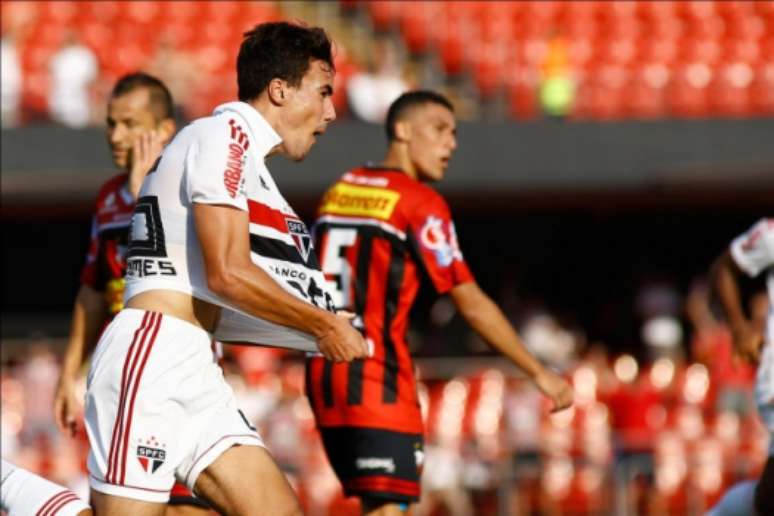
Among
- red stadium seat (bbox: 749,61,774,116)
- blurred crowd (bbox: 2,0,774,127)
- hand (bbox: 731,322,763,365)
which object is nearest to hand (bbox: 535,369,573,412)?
hand (bbox: 731,322,763,365)

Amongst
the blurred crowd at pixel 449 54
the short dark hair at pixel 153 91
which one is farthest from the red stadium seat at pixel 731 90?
the short dark hair at pixel 153 91

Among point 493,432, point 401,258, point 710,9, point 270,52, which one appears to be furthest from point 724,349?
point 270,52

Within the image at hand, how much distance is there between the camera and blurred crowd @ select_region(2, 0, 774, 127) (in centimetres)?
1645

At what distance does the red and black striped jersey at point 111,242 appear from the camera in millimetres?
7645

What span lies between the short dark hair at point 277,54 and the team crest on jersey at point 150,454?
1288 mm

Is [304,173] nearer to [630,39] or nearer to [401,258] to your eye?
[630,39]

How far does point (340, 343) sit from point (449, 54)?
13.0m

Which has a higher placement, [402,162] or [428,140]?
[428,140]

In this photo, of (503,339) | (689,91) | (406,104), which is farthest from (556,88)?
(503,339)

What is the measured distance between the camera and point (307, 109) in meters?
5.94

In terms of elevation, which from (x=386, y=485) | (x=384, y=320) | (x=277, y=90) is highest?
(x=277, y=90)

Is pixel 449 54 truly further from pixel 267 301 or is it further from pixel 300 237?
pixel 267 301

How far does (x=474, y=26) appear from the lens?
18.8 m

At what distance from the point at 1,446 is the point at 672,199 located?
8.23m
